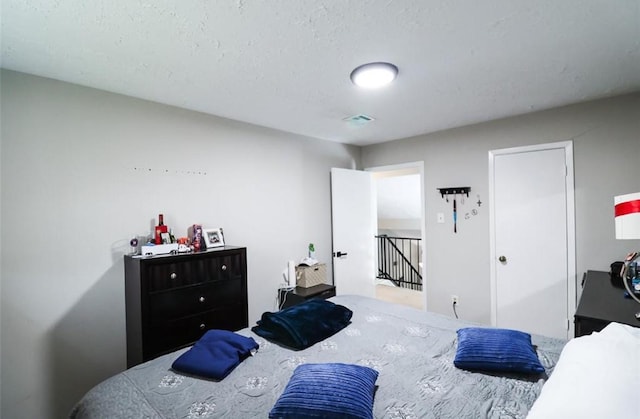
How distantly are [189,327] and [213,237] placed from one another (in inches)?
30.3

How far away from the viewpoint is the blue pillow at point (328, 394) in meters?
1.05

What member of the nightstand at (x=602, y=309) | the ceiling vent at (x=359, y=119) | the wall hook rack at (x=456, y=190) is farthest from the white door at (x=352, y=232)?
the nightstand at (x=602, y=309)

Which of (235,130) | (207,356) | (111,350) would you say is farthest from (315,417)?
(235,130)

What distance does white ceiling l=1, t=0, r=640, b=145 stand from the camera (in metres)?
1.34

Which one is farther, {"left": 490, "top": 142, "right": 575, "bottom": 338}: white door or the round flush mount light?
{"left": 490, "top": 142, "right": 575, "bottom": 338}: white door

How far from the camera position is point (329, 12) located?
53.2 inches

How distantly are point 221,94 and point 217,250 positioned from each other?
1.24 m

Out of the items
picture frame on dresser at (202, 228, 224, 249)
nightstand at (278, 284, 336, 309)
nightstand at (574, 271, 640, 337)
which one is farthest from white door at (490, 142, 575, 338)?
picture frame on dresser at (202, 228, 224, 249)

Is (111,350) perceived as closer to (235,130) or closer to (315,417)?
(315,417)

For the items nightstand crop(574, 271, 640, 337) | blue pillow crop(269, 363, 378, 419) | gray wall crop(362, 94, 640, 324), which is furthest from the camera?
gray wall crop(362, 94, 640, 324)

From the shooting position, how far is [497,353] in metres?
1.40

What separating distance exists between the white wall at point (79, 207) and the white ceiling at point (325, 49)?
0.77 ft

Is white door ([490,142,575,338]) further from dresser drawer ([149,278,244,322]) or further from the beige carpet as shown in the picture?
dresser drawer ([149,278,244,322])

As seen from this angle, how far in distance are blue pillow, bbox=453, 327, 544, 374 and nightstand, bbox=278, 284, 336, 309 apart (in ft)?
5.58
